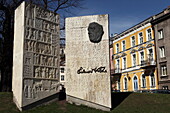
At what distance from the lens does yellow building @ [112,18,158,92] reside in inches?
1431

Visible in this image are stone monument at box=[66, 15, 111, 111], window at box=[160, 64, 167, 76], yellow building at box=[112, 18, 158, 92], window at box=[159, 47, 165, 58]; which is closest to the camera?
stone monument at box=[66, 15, 111, 111]

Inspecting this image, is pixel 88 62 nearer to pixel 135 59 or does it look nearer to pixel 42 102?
pixel 42 102

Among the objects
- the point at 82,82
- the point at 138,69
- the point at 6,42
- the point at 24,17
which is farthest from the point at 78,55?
the point at 138,69

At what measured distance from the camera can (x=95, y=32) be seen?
678 inches

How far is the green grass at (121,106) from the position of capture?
1546 cm

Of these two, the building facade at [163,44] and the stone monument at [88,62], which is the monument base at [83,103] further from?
the building facade at [163,44]

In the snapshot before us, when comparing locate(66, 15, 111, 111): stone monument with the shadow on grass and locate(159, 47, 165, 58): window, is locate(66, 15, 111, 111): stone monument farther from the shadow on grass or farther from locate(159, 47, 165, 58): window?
locate(159, 47, 165, 58): window

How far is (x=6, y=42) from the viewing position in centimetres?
2405

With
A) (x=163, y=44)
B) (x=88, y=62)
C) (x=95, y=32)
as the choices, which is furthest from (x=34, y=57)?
(x=163, y=44)

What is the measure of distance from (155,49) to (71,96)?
22263mm

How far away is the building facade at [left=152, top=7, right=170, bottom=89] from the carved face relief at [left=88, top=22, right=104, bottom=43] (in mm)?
18837

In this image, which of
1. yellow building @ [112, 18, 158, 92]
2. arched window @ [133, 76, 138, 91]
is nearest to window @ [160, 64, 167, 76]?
yellow building @ [112, 18, 158, 92]

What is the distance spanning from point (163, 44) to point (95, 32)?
65.6ft

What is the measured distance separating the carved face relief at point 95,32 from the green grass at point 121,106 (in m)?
4.75
